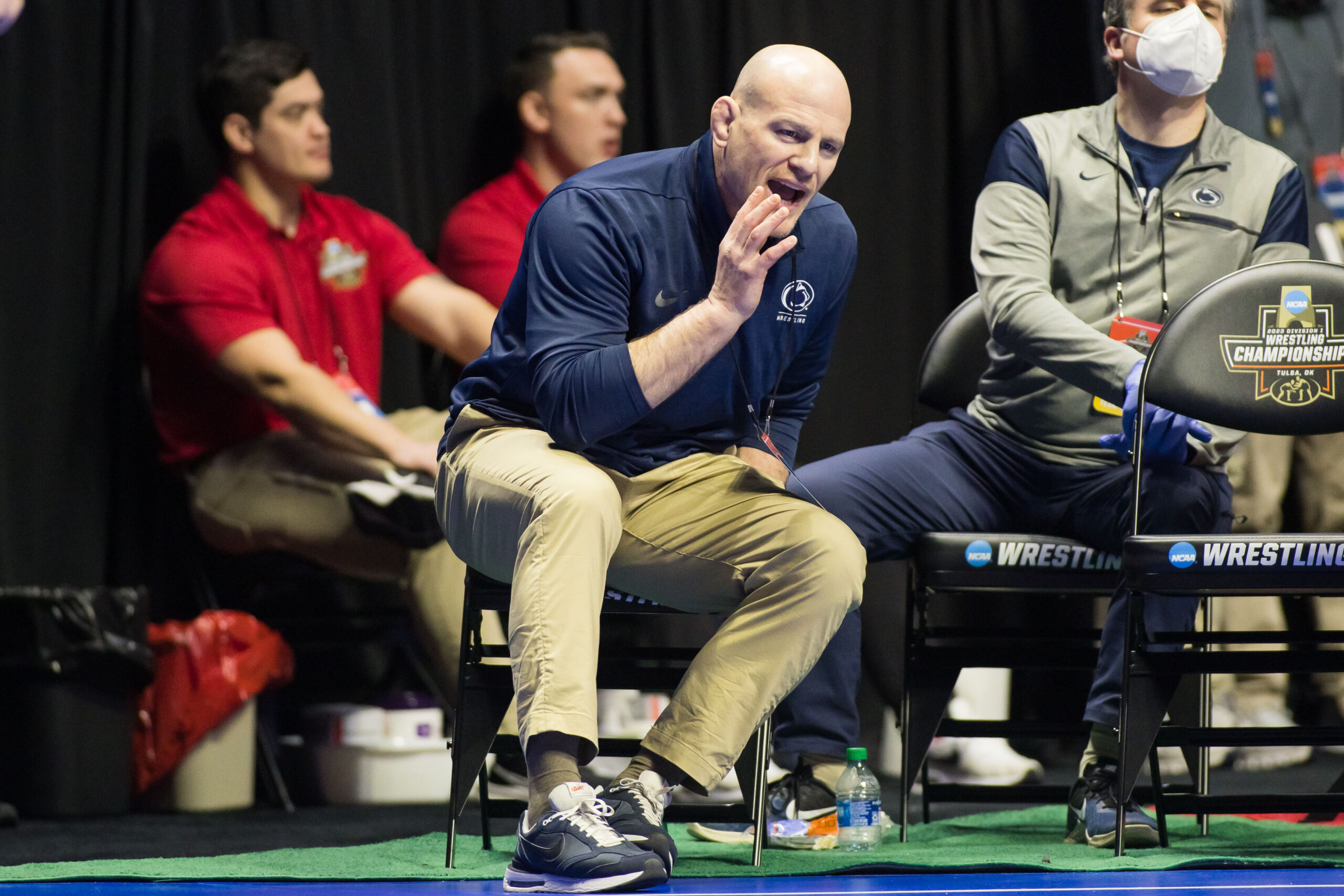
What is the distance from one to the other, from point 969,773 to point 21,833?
2.11 metres

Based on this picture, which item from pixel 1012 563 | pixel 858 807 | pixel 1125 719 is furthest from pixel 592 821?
pixel 1012 563

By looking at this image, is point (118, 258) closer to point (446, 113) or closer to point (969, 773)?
point (446, 113)

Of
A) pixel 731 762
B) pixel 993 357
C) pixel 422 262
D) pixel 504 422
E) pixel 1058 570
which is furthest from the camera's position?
pixel 422 262

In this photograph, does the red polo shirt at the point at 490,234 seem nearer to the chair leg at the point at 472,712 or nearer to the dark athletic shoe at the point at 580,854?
the chair leg at the point at 472,712

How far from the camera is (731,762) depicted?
6.91 ft

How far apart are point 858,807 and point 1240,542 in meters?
0.73

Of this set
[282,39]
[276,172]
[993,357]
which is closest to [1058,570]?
[993,357]

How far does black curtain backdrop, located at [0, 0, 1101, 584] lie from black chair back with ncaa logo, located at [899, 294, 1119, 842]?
1.91 feet

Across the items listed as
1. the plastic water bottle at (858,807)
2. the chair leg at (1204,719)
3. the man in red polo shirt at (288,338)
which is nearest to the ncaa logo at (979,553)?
the plastic water bottle at (858,807)

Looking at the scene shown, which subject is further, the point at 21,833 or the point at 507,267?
the point at 507,267

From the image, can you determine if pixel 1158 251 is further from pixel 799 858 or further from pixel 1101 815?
pixel 799 858

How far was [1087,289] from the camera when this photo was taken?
2799 mm

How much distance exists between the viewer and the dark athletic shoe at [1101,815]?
244cm

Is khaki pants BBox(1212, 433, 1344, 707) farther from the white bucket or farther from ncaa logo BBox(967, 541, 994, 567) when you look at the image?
the white bucket
